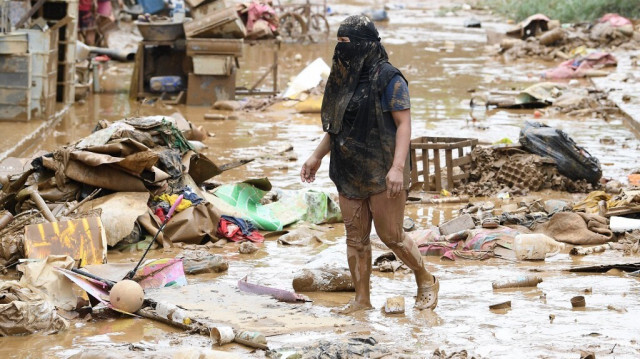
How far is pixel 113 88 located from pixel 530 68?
9.89m

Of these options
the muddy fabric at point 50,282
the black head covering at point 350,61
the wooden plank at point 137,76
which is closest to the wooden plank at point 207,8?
the wooden plank at point 137,76

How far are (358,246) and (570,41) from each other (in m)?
21.7

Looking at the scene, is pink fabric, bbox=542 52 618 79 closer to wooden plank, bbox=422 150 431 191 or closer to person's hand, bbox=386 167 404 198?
wooden plank, bbox=422 150 431 191

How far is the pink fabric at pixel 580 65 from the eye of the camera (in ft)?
68.1

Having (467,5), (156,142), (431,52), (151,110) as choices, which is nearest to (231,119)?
(151,110)

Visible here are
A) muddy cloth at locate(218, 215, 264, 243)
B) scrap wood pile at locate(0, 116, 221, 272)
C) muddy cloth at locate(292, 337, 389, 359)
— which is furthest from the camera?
muddy cloth at locate(218, 215, 264, 243)

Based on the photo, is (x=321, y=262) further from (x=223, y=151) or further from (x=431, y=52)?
(x=431, y=52)

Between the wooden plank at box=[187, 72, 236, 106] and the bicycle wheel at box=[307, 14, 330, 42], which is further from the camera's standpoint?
the bicycle wheel at box=[307, 14, 330, 42]

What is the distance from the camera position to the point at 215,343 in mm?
5484

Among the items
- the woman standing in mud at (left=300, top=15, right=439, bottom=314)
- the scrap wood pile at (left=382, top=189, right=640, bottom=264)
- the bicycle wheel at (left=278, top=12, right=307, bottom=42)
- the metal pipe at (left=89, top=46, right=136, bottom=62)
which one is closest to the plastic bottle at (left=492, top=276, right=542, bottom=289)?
the scrap wood pile at (left=382, top=189, right=640, bottom=264)

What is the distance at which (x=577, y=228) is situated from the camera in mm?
8312

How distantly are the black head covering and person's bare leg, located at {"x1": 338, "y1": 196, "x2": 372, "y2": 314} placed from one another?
479 millimetres

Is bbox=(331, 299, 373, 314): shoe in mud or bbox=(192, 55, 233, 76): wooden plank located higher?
bbox=(192, 55, 233, 76): wooden plank

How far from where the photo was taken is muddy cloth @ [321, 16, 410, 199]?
5785 mm
